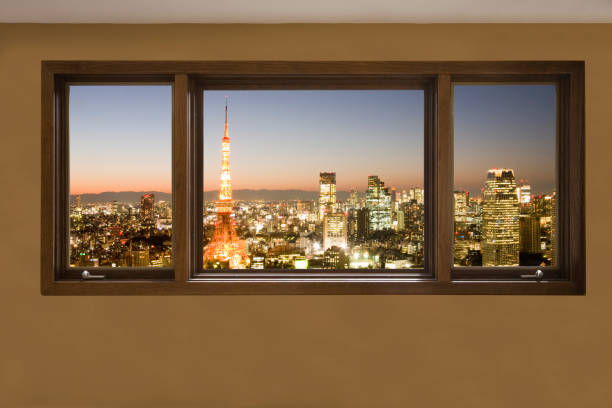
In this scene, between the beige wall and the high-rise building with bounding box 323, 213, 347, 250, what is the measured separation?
317 mm

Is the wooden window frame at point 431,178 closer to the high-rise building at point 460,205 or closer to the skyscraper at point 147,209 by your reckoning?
the high-rise building at point 460,205

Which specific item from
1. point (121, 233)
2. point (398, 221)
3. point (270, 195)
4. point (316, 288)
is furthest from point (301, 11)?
point (121, 233)

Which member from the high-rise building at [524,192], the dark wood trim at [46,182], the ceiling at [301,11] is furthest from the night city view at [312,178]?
the ceiling at [301,11]

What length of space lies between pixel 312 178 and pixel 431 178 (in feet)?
2.20

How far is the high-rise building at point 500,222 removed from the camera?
2217 mm

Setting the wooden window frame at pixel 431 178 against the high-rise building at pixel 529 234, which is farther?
the high-rise building at pixel 529 234

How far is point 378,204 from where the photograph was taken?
7.40ft

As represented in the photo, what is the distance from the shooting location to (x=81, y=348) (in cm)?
210

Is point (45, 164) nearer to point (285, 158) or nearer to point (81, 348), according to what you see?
point (81, 348)

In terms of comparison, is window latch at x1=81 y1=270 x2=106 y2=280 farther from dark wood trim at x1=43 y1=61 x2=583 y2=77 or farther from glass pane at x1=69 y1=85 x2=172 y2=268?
dark wood trim at x1=43 y1=61 x2=583 y2=77

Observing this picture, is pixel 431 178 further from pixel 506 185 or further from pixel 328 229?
pixel 328 229

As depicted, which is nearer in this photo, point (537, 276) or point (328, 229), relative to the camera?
point (537, 276)

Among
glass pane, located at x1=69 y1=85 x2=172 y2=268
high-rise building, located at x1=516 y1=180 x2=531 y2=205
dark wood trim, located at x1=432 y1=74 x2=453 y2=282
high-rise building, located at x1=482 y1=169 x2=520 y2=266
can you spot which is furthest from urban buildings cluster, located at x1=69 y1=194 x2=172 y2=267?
high-rise building, located at x1=516 y1=180 x2=531 y2=205

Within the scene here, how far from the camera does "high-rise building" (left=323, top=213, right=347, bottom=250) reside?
2.27 meters
